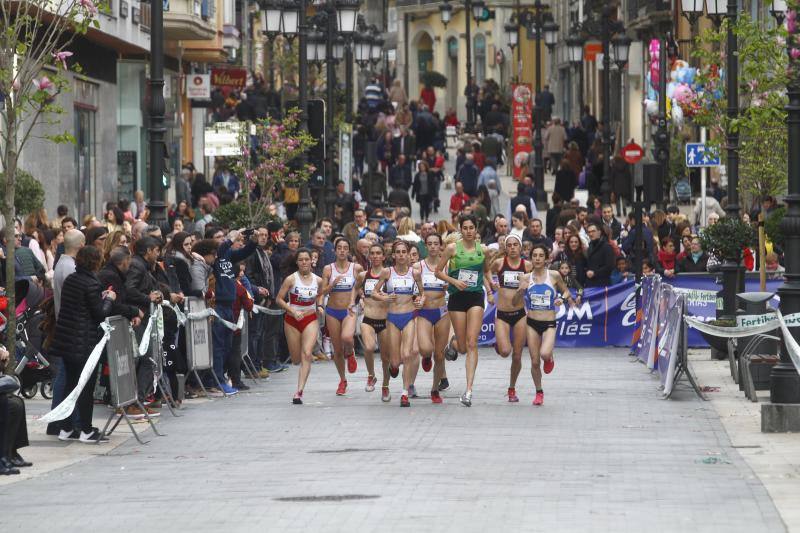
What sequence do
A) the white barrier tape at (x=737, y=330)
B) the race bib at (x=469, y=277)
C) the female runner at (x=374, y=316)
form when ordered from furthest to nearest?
the female runner at (x=374, y=316), the race bib at (x=469, y=277), the white barrier tape at (x=737, y=330)

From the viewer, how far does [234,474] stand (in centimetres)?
1344

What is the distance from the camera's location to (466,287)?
738 inches

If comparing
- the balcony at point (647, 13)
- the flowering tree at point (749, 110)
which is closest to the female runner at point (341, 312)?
the flowering tree at point (749, 110)

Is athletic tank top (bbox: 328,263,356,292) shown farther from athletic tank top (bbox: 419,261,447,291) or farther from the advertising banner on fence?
the advertising banner on fence

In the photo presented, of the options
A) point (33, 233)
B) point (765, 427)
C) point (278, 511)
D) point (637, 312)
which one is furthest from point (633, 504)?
point (637, 312)

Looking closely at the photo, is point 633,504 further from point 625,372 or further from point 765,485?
point 625,372

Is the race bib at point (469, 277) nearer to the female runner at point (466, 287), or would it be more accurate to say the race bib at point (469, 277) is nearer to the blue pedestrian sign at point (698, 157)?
the female runner at point (466, 287)

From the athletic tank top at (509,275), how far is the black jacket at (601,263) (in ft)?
29.9

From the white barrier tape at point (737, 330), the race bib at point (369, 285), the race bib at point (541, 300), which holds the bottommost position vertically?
the white barrier tape at point (737, 330)

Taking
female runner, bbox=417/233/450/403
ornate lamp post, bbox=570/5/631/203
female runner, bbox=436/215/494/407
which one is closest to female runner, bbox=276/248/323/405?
female runner, bbox=417/233/450/403

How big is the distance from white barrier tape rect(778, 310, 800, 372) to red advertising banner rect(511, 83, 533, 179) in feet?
111

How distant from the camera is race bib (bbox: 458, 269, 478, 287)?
61.6 feet

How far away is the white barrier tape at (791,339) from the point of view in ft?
52.5

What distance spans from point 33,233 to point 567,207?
1376cm
